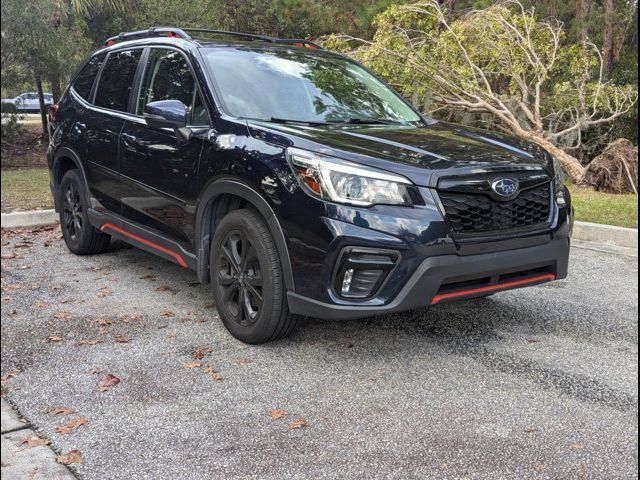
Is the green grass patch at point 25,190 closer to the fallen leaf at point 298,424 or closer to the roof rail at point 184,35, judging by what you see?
the roof rail at point 184,35

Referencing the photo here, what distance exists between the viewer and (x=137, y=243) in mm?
5207

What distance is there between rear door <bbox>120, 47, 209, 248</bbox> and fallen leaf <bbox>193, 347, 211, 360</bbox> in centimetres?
79

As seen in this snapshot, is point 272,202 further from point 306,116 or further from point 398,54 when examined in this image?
point 398,54

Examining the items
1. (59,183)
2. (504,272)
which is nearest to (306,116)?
(504,272)

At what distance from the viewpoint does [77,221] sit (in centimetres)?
628

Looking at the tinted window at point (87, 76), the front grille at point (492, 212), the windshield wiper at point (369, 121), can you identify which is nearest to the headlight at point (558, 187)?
the front grille at point (492, 212)

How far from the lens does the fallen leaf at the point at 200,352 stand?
13.2 feet

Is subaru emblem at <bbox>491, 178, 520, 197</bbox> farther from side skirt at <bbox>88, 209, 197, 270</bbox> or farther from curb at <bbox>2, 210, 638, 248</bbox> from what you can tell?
curb at <bbox>2, 210, 638, 248</bbox>

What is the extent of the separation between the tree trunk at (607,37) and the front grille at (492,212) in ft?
34.3

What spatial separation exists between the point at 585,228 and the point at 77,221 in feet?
17.3

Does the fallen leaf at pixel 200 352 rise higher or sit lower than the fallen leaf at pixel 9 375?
lower

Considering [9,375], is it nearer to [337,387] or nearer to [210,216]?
[210,216]

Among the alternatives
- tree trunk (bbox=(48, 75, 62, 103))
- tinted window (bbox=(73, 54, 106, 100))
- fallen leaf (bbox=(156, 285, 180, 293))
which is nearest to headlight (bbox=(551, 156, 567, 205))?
fallen leaf (bbox=(156, 285, 180, 293))

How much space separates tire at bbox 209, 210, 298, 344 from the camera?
3.88 m
